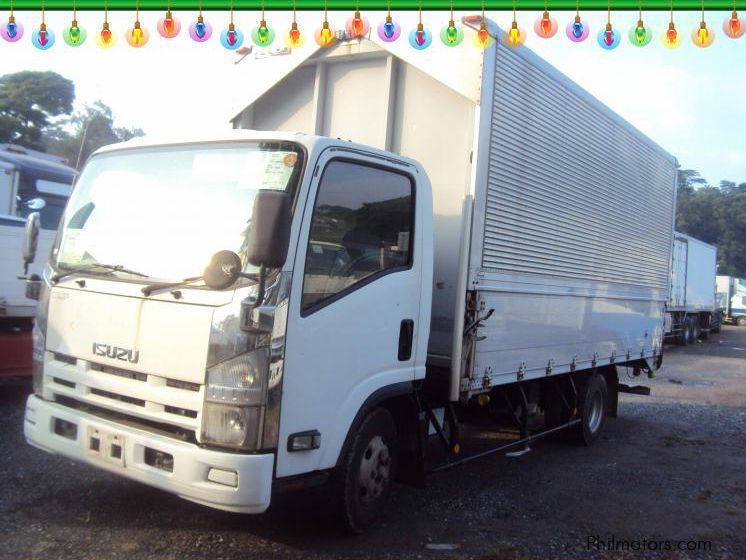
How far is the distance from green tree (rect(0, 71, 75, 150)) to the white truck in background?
25.6 m

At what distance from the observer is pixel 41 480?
17.1 feet

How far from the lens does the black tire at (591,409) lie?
24.8 ft

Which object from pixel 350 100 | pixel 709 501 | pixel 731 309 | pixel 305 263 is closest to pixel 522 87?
pixel 350 100

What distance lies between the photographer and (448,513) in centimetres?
518

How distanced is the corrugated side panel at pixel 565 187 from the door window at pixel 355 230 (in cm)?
90

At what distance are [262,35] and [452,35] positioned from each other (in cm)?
163

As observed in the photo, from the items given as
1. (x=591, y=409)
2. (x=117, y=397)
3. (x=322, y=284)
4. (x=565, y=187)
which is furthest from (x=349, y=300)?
(x=591, y=409)

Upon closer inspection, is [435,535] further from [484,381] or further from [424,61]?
[424,61]

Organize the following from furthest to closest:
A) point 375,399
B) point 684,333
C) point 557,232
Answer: point 684,333 → point 557,232 → point 375,399

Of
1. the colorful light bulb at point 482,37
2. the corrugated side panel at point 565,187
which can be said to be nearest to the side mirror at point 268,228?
the corrugated side panel at point 565,187

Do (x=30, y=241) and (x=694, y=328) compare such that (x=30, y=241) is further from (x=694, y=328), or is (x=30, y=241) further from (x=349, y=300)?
(x=694, y=328)

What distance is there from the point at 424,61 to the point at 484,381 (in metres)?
2.45

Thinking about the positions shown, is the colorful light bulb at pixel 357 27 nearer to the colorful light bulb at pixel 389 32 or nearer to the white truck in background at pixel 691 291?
the colorful light bulb at pixel 389 32

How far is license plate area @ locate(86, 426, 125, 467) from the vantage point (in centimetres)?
379
